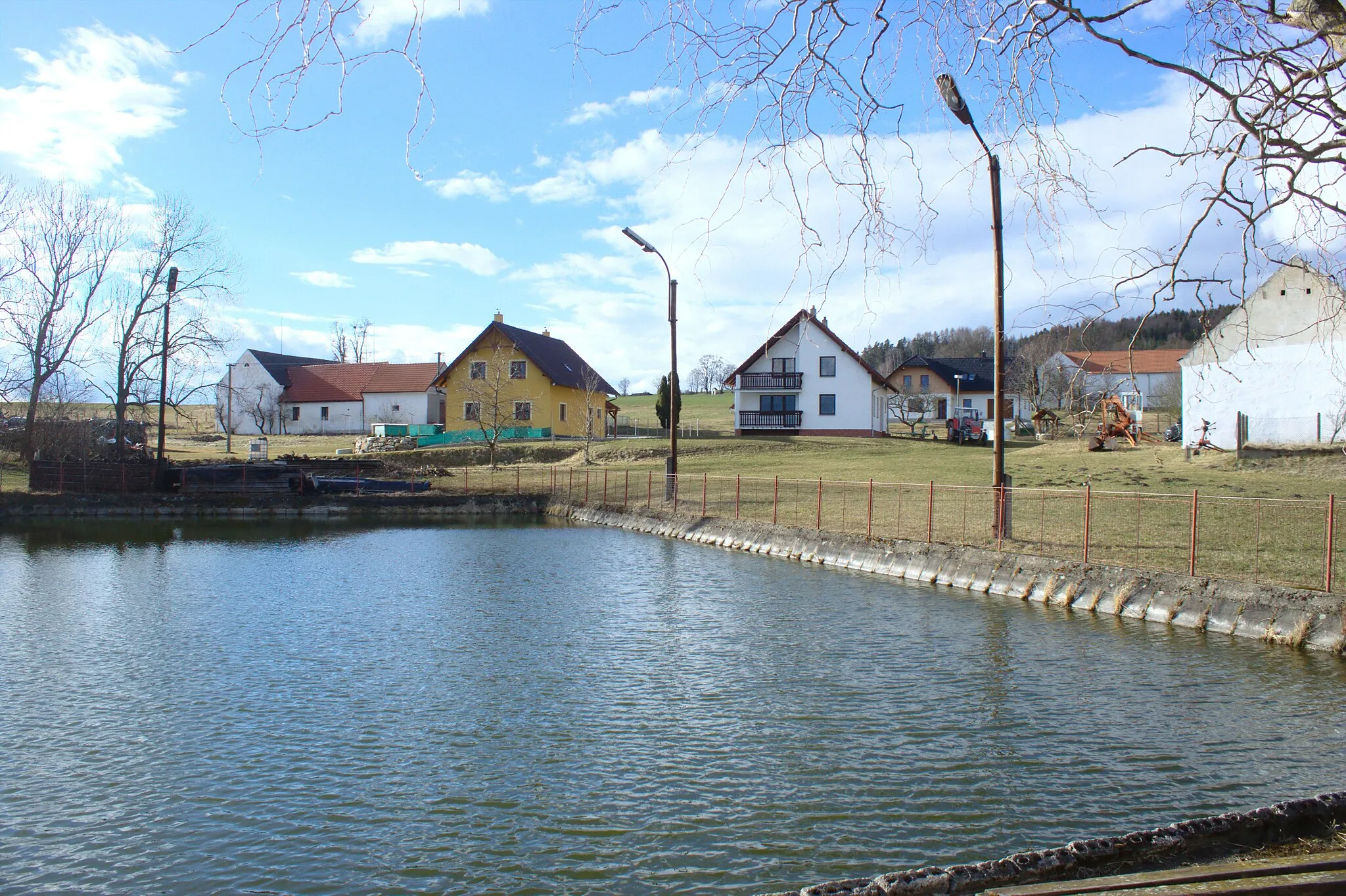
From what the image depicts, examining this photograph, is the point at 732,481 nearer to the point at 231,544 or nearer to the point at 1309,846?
the point at 231,544

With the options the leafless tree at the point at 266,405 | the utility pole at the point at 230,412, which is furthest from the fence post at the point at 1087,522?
the leafless tree at the point at 266,405

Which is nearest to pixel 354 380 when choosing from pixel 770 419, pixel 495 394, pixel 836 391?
pixel 495 394

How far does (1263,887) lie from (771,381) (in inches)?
2278

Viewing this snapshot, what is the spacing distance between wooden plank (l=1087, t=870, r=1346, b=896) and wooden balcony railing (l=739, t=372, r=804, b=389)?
5679cm

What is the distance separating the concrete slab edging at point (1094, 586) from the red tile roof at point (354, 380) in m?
48.5

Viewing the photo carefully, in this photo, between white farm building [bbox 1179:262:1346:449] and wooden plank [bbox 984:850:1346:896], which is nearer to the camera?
wooden plank [bbox 984:850:1346:896]

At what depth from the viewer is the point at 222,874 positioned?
6.63 m

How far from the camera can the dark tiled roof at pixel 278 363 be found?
72.2 metres

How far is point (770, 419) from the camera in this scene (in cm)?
6259

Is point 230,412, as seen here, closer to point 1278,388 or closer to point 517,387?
point 517,387

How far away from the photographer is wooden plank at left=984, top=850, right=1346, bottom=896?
15.6 feet

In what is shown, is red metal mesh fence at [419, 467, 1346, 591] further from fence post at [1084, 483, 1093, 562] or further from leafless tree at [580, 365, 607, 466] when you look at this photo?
leafless tree at [580, 365, 607, 466]

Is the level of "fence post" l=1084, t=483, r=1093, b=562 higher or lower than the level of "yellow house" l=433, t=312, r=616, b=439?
lower

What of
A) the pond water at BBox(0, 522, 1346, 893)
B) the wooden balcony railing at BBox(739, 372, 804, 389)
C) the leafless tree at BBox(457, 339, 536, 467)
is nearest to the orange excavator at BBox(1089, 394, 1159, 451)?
the wooden balcony railing at BBox(739, 372, 804, 389)
